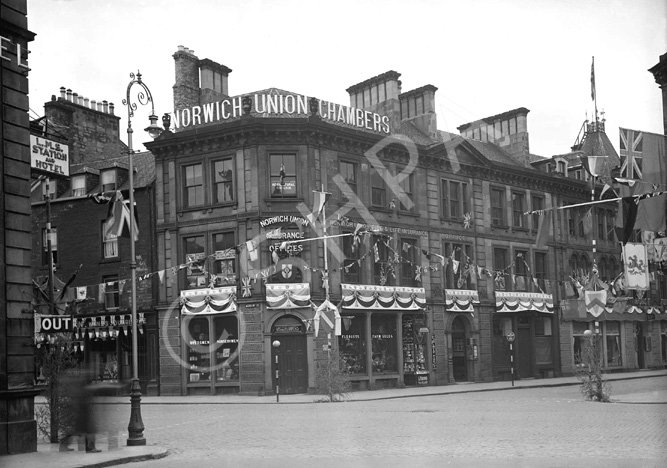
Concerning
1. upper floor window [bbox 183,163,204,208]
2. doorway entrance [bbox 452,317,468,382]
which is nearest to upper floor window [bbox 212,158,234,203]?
upper floor window [bbox 183,163,204,208]

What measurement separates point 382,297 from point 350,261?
2.57 m

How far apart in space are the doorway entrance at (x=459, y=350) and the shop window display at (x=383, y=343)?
478cm

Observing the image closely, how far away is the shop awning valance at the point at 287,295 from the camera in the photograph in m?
38.7

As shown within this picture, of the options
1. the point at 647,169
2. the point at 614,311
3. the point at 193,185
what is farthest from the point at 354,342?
the point at 614,311

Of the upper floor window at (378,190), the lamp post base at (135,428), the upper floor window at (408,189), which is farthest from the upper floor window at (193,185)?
the lamp post base at (135,428)

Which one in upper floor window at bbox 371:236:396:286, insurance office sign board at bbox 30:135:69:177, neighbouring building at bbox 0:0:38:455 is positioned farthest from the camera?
upper floor window at bbox 371:236:396:286

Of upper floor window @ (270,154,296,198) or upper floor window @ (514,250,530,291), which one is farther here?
upper floor window @ (514,250,530,291)

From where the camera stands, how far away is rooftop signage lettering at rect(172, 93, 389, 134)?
40.2 m

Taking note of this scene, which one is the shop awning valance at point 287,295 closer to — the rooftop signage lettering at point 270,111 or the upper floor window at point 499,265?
the rooftop signage lettering at point 270,111

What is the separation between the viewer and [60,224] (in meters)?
45.8

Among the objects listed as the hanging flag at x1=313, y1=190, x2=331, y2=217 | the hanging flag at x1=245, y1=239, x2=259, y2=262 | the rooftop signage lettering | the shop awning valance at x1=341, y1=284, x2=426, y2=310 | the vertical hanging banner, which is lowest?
the shop awning valance at x1=341, y1=284, x2=426, y2=310

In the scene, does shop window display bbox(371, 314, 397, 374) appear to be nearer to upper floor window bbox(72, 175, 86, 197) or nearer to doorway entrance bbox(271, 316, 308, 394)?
doorway entrance bbox(271, 316, 308, 394)

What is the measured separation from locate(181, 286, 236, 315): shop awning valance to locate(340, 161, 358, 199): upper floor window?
800cm

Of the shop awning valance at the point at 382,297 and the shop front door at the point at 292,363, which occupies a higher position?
the shop awning valance at the point at 382,297
